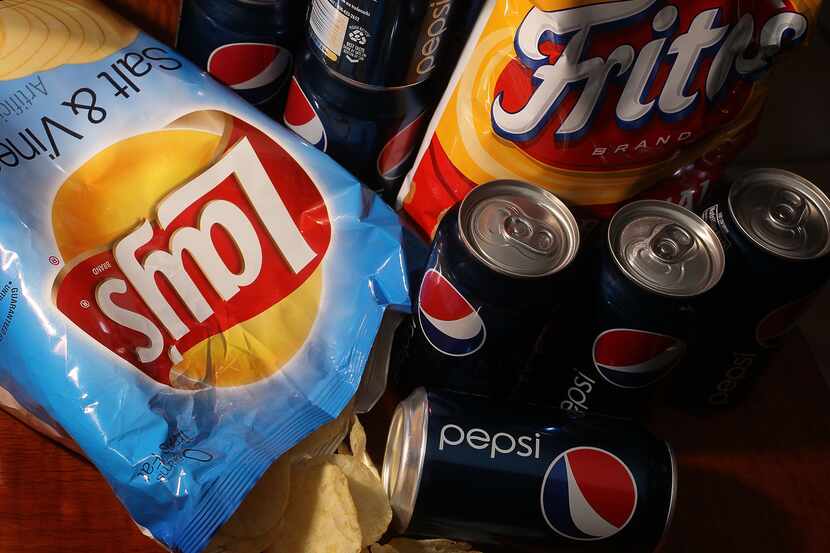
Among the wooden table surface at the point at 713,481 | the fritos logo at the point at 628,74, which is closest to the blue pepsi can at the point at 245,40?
the wooden table surface at the point at 713,481

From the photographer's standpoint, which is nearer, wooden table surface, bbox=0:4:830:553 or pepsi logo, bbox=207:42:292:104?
wooden table surface, bbox=0:4:830:553

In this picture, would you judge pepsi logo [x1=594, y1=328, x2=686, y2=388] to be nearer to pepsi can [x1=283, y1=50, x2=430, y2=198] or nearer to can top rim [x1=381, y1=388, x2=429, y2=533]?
can top rim [x1=381, y1=388, x2=429, y2=533]

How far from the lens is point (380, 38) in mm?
810

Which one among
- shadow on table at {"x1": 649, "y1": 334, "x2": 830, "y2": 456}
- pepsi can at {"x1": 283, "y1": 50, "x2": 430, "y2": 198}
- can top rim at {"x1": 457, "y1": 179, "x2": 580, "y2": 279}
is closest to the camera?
can top rim at {"x1": 457, "y1": 179, "x2": 580, "y2": 279}

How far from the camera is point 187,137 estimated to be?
34.3 inches

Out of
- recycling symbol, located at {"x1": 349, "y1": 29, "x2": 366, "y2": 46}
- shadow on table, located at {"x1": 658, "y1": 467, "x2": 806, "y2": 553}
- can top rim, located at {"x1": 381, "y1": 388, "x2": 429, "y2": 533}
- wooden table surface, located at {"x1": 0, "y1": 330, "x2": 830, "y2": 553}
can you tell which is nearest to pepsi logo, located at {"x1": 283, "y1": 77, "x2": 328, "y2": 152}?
recycling symbol, located at {"x1": 349, "y1": 29, "x2": 366, "y2": 46}

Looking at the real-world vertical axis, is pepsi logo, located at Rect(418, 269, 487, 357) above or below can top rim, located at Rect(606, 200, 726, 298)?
below

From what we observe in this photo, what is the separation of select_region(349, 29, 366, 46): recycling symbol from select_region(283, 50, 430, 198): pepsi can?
2.0 inches

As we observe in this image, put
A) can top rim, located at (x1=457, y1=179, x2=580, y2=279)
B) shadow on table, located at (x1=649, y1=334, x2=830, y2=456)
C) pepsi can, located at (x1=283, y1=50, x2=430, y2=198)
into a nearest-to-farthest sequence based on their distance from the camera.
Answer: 1. can top rim, located at (x1=457, y1=179, x2=580, y2=279)
2. pepsi can, located at (x1=283, y1=50, x2=430, y2=198)
3. shadow on table, located at (x1=649, y1=334, x2=830, y2=456)

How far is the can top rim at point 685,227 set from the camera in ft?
2.51

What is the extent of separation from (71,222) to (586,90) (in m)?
0.47

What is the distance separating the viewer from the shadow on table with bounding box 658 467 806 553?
91 centimetres

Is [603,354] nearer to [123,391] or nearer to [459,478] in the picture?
[459,478]

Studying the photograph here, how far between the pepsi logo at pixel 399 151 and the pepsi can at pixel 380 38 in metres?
0.07
